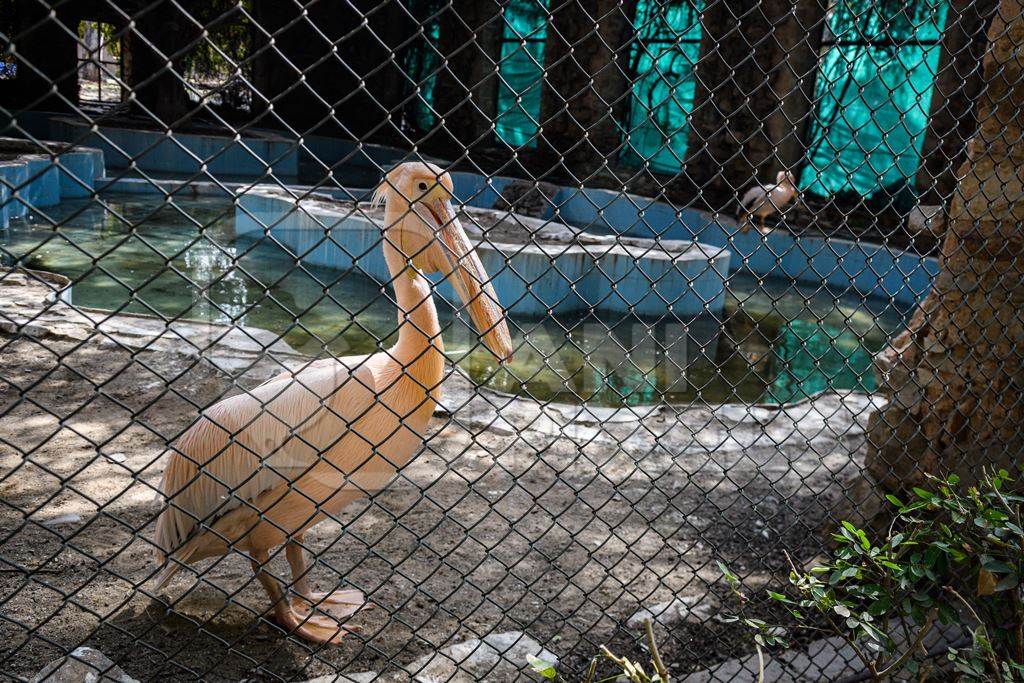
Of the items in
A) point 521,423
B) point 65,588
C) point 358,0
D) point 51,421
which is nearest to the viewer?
point 65,588

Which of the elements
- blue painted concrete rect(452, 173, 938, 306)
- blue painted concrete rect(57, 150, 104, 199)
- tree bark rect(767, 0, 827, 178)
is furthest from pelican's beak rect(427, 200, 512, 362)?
tree bark rect(767, 0, 827, 178)

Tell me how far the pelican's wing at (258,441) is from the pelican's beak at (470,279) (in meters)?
0.37

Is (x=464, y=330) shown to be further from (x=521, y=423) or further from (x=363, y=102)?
(x=363, y=102)

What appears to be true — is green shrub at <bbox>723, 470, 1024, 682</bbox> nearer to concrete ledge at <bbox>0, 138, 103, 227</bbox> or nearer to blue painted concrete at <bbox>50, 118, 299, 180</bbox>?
concrete ledge at <bbox>0, 138, 103, 227</bbox>

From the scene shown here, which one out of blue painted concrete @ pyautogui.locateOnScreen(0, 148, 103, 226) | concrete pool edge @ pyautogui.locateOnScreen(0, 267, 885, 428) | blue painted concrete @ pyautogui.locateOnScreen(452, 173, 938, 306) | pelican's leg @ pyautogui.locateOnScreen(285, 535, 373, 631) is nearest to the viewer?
pelican's leg @ pyautogui.locateOnScreen(285, 535, 373, 631)

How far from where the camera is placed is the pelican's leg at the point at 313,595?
2453 mm

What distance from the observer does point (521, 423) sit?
13.4ft

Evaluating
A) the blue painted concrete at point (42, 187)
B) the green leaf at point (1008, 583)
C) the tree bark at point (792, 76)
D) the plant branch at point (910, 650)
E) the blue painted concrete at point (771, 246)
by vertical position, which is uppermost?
the tree bark at point (792, 76)

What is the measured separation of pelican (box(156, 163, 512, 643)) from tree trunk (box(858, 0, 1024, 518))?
54.1 inches

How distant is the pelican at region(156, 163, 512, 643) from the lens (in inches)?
85.4

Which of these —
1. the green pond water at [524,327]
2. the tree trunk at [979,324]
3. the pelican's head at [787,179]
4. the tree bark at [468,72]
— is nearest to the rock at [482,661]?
the tree trunk at [979,324]

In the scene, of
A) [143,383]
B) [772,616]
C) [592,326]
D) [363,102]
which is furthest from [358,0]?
[772,616]

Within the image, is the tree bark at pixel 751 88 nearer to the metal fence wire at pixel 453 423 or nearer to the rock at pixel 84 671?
the metal fence wire at pixel 453 423

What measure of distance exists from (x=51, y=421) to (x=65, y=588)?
1.46m
